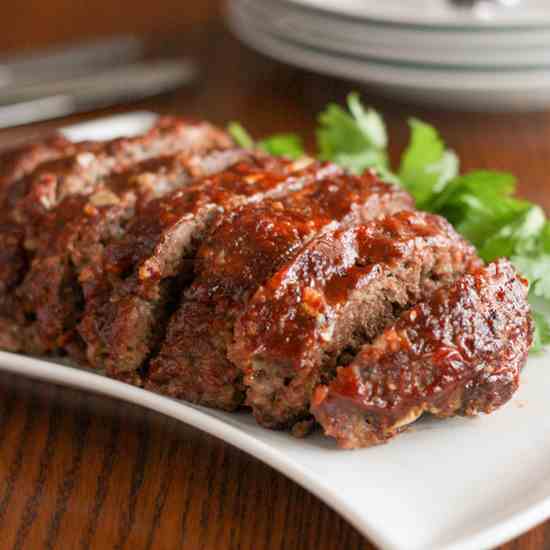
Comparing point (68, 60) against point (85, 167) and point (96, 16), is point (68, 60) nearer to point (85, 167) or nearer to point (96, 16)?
point (96, 16)

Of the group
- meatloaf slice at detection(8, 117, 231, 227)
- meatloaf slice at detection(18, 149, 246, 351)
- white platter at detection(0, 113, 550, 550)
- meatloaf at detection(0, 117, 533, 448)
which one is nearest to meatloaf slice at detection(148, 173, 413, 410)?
meatloaf at detection(0, 117, 533, 448)

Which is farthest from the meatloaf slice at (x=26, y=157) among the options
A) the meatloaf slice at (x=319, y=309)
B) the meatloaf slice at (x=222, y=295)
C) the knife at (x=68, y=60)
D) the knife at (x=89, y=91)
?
the knife at (x=68, y=60)

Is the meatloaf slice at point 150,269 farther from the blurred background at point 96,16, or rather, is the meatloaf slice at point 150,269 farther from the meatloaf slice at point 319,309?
the blurred background at point 96,16

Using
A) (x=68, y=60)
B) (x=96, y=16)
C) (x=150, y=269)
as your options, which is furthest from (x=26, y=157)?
(x=96, y=16)

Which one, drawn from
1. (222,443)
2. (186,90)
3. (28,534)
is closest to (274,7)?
(186,90)

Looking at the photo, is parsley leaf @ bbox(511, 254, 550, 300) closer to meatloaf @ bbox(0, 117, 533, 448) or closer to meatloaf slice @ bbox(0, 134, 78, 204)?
meatloaf @ bbox(0, 117, 533, 448)
